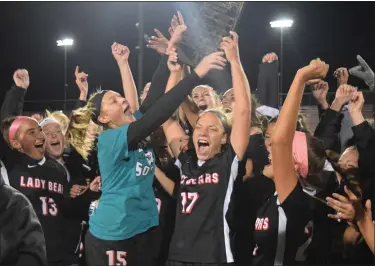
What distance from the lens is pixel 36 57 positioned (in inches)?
101

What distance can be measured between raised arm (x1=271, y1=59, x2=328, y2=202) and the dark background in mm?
582

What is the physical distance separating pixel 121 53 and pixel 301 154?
3.40 ft

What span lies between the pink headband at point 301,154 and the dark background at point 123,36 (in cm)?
36

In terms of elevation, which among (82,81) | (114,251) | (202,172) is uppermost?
(82,81)

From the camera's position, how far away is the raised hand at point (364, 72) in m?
2.12

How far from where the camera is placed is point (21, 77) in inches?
101

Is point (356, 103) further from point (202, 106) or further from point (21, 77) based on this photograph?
point (21, 77)

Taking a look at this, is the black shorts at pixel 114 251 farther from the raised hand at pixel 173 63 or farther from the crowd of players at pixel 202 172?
the raised hand at pixel 173 63

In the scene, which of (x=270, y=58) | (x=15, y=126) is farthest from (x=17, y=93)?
(x=270, y=58)

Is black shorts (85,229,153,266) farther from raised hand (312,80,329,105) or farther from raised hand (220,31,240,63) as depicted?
raised hand (312,80,329,105)

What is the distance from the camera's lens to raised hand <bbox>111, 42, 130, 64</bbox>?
241cm

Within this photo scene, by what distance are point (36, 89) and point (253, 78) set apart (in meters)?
1.12

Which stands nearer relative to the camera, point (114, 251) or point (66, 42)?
point (114, 251)

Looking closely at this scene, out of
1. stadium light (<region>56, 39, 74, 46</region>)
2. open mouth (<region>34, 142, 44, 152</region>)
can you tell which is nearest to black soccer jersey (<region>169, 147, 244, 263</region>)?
open mouth (<region>34, 142, 44, 152</region>)
